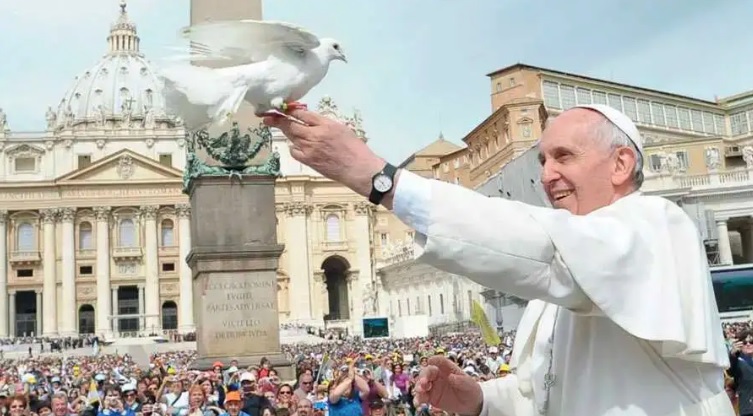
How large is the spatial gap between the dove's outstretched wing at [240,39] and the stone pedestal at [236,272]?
10944 millimetres

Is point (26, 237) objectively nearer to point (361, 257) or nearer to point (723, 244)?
point (361, 257)

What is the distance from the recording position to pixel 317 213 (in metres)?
81.5

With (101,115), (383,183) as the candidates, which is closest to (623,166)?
(383,183)

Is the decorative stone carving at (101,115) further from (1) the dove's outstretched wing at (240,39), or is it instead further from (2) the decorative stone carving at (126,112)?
(1) the dove's outstretched wing at (240,39)

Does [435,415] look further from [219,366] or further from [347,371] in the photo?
[219,366]

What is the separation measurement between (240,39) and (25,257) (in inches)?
3163

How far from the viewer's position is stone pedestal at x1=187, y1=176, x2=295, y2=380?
13031 mm

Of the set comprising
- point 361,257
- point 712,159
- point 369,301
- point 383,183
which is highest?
point 712,159

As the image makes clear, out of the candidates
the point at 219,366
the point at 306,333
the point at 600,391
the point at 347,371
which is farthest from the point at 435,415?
the point at 306,333

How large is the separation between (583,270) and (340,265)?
3227 inches

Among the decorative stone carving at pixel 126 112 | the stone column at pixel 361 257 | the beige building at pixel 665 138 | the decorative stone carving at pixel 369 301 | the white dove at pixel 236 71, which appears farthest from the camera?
the decorative stone carving at pixel 126 112

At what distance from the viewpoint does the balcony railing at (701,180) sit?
4969 centimetres

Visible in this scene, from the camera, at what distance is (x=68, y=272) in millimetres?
76312

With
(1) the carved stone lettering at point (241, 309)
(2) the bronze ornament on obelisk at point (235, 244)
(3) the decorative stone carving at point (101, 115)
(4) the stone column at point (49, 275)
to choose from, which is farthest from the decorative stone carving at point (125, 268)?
(1) the carved stone lettering at point (241, 309)
